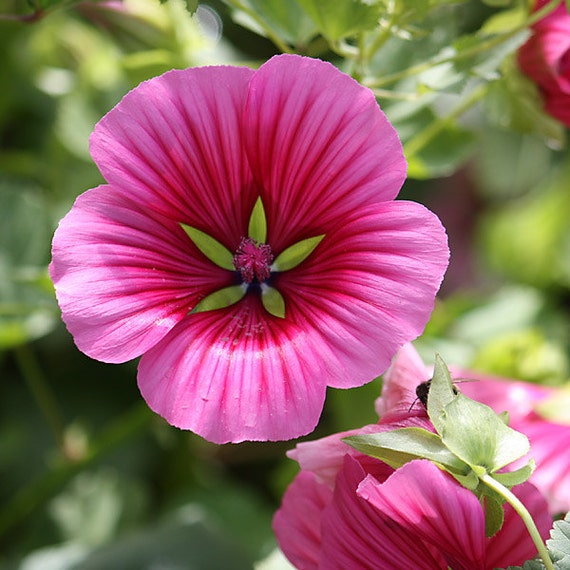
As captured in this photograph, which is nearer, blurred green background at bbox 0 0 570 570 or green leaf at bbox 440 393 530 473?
green leaf at bbox 440 393 530 473

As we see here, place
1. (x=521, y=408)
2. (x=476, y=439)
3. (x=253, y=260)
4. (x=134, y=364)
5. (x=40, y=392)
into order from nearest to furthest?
(x=476, y=439) → (x=253, y=260) → (x=521, y=408) → (x=40, y=392) → (x=134, y=364)

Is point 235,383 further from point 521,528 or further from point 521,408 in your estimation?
point 521,408

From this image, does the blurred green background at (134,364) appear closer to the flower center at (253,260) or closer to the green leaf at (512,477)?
the flower center at (253,260)

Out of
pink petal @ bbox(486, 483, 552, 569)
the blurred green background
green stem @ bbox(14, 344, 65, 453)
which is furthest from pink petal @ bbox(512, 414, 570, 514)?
green stem @ bbox(14, 344, 65, 453)

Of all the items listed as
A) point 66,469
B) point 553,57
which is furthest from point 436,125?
point 66,469

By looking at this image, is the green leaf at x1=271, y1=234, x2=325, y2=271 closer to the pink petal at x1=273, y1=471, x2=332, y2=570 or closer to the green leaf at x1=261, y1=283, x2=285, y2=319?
the green leaf at x1=261, y1=283, x2=285, y2=319

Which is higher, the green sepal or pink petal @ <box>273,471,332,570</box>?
the green sepal
